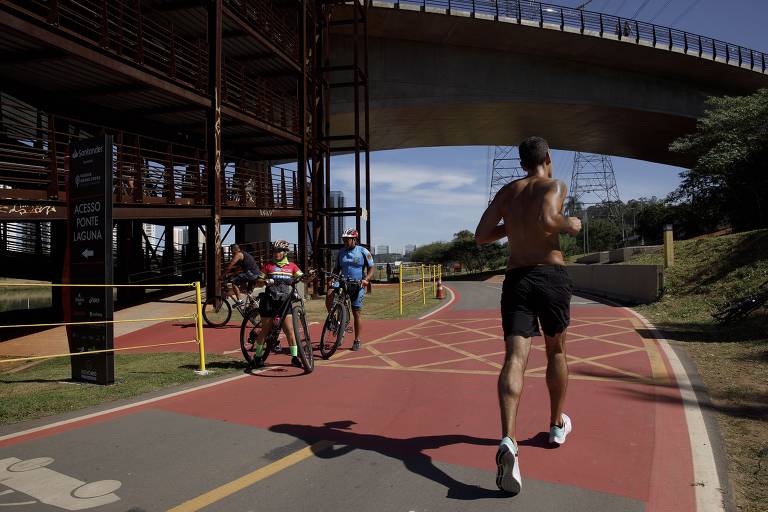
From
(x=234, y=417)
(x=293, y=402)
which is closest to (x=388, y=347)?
(x=293, y=402)

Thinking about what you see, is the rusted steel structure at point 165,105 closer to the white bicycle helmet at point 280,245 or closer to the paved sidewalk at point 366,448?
the white bicycle helmet at point 280,245

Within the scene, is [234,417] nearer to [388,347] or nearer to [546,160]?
[546,160]

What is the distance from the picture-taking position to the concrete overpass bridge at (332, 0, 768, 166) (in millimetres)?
26906

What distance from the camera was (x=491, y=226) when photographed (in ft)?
12.4

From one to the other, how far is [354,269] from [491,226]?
517cm

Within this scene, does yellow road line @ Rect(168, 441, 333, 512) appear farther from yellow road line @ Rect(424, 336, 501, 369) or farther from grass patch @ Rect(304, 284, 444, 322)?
grass patch @ Rect(304, 284, 444, 322)

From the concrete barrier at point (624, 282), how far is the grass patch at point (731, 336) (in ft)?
1.32

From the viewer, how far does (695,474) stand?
11.5ft

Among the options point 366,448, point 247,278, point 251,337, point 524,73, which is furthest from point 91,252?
point 524,73

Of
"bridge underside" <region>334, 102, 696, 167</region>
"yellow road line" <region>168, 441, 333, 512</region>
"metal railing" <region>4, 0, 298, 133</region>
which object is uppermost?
"bridge underside" <region>334, 102, 696, 167</region>

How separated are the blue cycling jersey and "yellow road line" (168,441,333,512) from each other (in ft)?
15.3

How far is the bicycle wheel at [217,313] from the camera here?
1235 centimetres

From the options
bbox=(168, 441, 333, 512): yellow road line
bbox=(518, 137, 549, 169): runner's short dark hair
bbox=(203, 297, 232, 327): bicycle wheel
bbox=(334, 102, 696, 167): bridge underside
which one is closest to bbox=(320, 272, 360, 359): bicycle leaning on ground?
bbox=(168, 441, 333, 512): yellow road line

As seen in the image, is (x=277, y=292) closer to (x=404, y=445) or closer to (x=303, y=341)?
(x=303, y=341)
